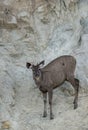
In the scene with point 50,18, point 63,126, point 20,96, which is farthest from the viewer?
point 50,18

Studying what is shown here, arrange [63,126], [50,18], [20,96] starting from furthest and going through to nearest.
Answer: [50,18]
[20,96]
[63,126]

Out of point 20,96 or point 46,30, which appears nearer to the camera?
point 20,96

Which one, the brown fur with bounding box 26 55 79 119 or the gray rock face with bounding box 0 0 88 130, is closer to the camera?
the brown fur with bounding box 26 55 79 119

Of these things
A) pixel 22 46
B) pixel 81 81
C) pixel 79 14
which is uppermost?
pixel 79 14

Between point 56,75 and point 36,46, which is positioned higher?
point 36,46

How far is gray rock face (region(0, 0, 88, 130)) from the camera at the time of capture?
13188mm

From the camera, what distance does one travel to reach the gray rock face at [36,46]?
13.2 metres

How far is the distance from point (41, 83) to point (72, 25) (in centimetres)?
269

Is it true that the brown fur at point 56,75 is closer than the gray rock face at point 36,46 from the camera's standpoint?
Yes

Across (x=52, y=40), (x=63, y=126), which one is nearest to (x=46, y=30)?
(x=52, y=40)

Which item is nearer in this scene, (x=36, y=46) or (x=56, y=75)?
(x=56, y=75)

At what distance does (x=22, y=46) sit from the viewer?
14.3m

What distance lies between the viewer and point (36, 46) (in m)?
14.3

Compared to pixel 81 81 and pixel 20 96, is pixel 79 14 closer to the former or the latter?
pixel 81 81
